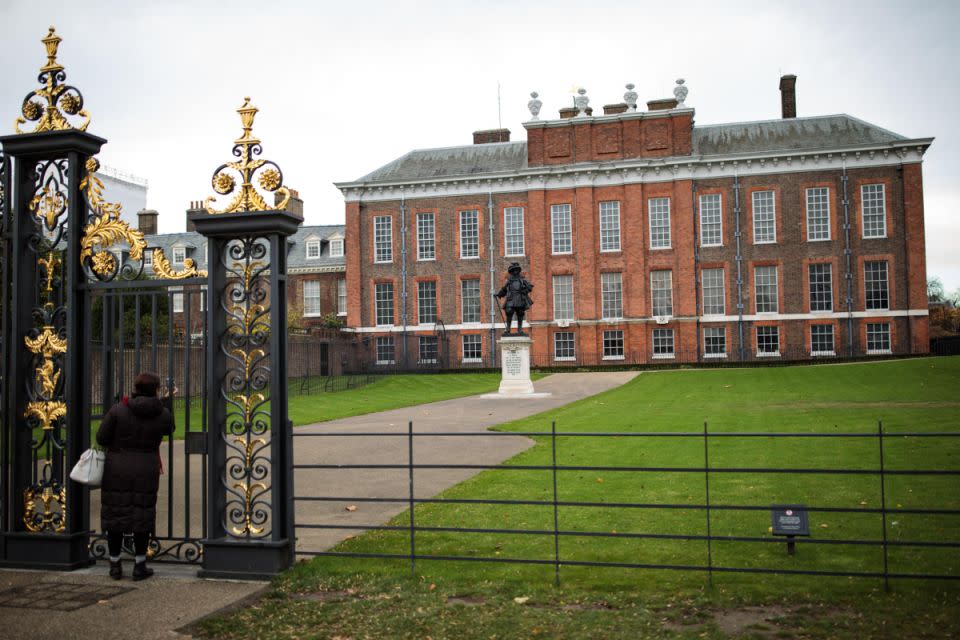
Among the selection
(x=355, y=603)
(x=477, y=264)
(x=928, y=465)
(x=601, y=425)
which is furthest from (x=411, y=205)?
(x=355, y=603)

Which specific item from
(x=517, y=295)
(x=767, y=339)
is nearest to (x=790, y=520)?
(x=517, y=295)

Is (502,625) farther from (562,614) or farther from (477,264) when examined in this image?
(477,264)

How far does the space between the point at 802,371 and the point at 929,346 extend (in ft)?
45.8

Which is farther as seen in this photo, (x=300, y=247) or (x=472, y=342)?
(x=300, y=247)

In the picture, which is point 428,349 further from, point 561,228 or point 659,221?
point 659,221

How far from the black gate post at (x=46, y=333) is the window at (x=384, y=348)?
38821 millimetres

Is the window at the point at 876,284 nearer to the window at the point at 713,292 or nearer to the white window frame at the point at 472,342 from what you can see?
the window at the point at 713,292

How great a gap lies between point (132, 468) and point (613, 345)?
37.9m

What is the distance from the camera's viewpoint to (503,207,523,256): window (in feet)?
148

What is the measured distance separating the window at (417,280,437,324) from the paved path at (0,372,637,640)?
79.7ft

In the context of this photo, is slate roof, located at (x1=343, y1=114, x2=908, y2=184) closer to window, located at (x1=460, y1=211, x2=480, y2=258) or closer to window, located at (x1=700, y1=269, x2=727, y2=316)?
window, located at (x1=460, y1=211, x2=480, y2=258)

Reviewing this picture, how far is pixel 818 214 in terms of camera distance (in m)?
41.6

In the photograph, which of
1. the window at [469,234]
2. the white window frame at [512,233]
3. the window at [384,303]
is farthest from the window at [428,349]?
the white window frame at [512,233]

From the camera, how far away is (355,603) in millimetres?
5891
